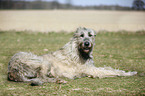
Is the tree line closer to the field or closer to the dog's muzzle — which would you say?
the field

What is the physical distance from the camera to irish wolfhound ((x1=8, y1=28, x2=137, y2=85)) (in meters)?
6.87

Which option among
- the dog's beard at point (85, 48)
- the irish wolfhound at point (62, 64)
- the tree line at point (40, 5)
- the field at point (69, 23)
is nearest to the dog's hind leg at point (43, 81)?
the irish wolfhound at point (62, 64)

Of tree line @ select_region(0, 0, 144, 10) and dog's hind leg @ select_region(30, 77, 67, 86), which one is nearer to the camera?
dog's hind leg @ select_region(30, 77, 67, 86)

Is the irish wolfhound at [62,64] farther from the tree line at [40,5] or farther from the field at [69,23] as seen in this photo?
the tree line at [40,5]

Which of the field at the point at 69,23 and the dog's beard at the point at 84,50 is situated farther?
the field at the point at 69,23

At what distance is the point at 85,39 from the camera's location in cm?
764

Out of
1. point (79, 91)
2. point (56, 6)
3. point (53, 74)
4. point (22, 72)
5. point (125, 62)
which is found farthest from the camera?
point (56, 6)

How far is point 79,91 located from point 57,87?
2.63 feet

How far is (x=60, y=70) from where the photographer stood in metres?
7.57

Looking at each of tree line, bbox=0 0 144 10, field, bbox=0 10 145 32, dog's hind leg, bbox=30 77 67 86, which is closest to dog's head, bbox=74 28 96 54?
dog's hind leg, bbox=30 77 67 86

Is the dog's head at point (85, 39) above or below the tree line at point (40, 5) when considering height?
below

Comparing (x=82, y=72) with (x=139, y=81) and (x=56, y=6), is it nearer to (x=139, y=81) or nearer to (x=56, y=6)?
(x=139, y=81)

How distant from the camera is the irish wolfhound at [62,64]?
6871 millimetres

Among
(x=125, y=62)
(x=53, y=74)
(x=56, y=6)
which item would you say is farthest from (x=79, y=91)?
(x=56, y=6)
